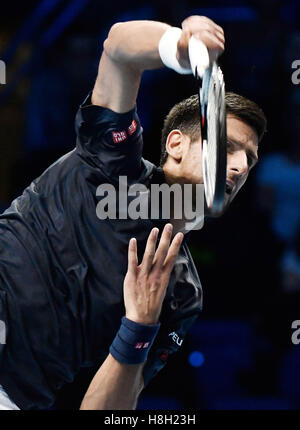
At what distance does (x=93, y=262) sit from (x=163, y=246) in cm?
25

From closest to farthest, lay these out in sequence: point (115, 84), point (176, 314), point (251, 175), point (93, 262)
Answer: point (115, 84)
point (93, 262)
point (176, 314)
point (251, 175)

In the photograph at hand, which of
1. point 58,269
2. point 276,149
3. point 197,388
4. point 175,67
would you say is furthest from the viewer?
point 276,149

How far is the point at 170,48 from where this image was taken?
2.09 meters

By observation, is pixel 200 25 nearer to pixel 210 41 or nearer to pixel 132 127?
pixel 210 41

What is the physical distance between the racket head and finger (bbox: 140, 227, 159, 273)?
34 centimetres

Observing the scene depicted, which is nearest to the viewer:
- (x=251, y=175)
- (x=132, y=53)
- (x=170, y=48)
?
(x=170, y=48)

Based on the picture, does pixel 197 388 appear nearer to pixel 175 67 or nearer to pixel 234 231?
pixel 234 231

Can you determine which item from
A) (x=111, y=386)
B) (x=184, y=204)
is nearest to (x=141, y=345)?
(x=111, y=386)

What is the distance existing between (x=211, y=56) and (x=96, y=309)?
94 cm

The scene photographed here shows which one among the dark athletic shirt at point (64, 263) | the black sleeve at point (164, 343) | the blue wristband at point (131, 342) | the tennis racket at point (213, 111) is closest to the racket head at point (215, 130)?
the tennis racket at point (213, 111)

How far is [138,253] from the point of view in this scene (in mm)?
2598

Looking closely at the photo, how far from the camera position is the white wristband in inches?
82.3

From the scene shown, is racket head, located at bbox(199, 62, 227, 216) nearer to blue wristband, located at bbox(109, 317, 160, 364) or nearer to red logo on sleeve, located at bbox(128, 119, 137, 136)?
red logo on sleeve, located at bbox(128, 119, 137, 136)
